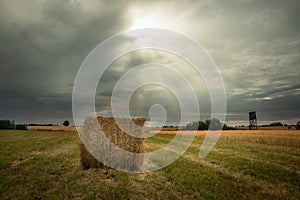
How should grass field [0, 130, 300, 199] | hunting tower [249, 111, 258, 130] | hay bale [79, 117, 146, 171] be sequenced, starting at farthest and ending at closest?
hunting tower [249, 111, 258, 130]
hay bale [79, 117, 146, 171]
grass field [0, 130, 300, 199]

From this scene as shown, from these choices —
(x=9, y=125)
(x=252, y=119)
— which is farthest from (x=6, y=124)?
(x=252, y=119)

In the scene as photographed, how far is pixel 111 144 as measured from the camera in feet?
34.2

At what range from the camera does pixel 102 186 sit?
7617 millimetres

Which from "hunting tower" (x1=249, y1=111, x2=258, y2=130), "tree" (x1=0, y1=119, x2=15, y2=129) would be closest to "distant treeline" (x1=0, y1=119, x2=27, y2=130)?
"tree" (x1=0, y1=119, x2=15, y2=129)

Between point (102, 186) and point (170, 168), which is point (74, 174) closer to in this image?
point (102, 186)

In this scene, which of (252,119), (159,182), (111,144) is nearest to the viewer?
(159,182)

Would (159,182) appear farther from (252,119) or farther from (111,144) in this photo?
(252,119)

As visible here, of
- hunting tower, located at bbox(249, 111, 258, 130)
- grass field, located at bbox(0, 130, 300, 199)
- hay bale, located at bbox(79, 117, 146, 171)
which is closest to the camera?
grass field, located at bbox(0, 130, 300, 199)

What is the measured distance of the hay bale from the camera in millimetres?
10398

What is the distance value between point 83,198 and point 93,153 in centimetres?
399

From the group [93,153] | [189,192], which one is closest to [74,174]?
[93,153]

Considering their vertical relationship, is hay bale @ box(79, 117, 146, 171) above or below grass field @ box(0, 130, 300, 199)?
above

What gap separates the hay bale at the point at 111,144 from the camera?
1040cm

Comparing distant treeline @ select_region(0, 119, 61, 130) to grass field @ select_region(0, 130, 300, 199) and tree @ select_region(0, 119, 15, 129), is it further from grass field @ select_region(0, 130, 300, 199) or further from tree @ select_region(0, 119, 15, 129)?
grass field @ select_region(0, 130, 300, 199)
